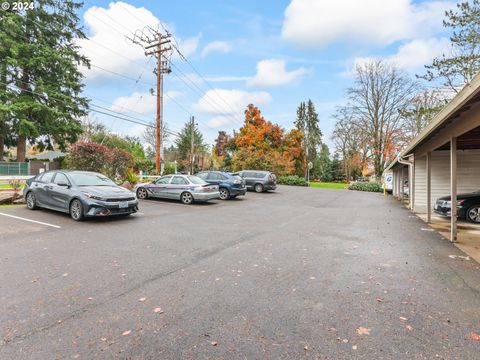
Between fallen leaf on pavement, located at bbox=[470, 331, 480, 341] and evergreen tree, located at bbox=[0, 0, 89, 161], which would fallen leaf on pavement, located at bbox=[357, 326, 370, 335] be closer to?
fallen leaf on pavement, located at bbox=[470, 331, 480, 341]

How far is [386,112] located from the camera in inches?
1238

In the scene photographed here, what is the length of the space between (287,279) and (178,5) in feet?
41.3

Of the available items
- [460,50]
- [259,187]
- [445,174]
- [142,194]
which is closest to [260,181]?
[259,187]

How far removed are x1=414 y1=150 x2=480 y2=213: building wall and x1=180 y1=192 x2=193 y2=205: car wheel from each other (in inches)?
393

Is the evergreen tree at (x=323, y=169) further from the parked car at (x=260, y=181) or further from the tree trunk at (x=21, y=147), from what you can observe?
the tree trunk at (x=21, y=147)

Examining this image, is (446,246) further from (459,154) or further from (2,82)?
(2,82)

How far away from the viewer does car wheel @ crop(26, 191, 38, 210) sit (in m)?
9.38

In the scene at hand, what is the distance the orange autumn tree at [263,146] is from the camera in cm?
3070

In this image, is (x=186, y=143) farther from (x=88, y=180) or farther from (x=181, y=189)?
(x=88, y=180)

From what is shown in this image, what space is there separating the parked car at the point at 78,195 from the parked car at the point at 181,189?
4054 millimetres

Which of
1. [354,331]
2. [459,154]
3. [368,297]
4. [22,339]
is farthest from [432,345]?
[459,154]

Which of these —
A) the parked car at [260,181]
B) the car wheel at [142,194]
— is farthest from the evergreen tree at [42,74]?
the parked car at [260,181]

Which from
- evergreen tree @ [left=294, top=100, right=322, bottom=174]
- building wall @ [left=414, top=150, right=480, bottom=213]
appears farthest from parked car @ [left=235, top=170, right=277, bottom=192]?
evergreen tree @ [left=294, top=100, right=322, bottom=174]

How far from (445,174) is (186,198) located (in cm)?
1115
